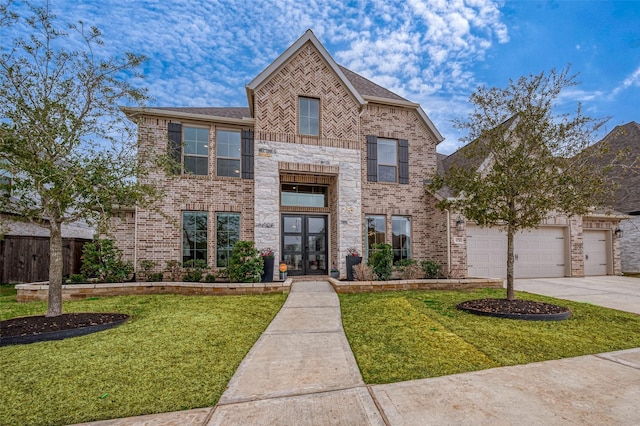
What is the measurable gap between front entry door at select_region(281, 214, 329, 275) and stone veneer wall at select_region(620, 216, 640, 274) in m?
14.9

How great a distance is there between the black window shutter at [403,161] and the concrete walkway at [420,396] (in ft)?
28.3

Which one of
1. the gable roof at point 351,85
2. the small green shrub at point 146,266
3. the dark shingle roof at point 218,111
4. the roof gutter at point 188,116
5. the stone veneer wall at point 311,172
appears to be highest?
the gable roof at point 351,85

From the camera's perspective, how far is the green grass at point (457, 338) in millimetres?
3410

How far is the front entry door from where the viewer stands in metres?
11.0

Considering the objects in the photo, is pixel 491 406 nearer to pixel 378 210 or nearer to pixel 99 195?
pixel 99 195

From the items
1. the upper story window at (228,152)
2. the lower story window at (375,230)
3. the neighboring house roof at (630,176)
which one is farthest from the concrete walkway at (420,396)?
the neighboring house roof at (630,176)

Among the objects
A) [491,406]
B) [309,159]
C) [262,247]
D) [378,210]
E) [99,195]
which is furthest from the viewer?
[378,210]

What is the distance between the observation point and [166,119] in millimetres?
10031

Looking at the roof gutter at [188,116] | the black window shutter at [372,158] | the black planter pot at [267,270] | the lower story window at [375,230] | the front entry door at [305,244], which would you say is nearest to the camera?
the black planter pot at [267,270]

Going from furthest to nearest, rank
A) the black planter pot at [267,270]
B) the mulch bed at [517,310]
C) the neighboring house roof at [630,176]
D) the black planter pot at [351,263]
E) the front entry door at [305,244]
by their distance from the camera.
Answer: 1. the neighboring house roof at [630,176]
2. the front entry door at [305,244]
3. the black planter pot at [351,263]
4. the black planter pot at [267,270]
5. the mulch bed at [517,310]

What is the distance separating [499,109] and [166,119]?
9.79 m

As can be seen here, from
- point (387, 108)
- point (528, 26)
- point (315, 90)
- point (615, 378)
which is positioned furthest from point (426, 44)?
point (615, 378)

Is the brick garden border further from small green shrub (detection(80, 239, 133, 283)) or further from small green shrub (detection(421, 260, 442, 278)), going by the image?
small green shrub (detection(421, 260, 442, 278))

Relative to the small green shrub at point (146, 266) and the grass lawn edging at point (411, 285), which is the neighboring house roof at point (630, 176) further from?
the small green shrub at point (146, 266)
